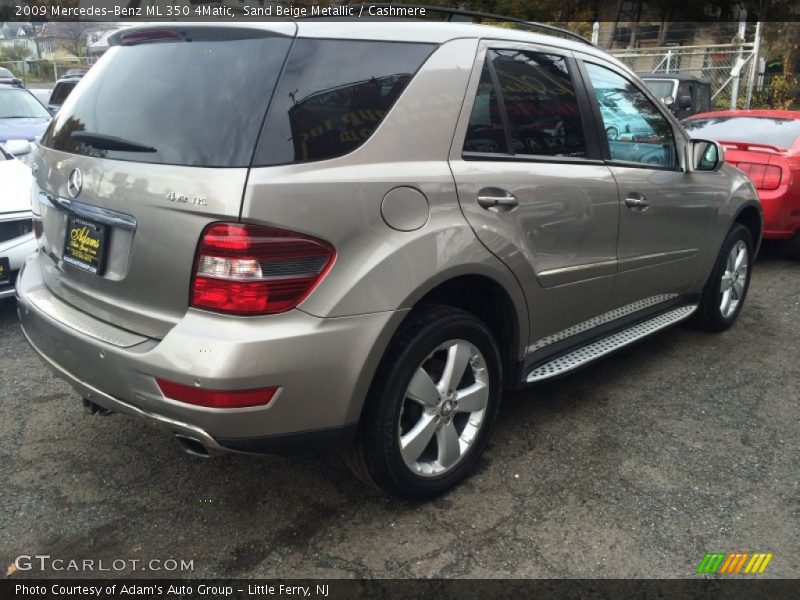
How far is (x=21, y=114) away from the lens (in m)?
9.10

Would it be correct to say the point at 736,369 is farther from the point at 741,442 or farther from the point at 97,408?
the point at 97,408

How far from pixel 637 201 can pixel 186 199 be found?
2.27 meters

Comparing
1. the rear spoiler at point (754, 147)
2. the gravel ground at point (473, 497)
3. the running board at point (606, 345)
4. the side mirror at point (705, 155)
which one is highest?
the rear spoiler at point (754, 147)

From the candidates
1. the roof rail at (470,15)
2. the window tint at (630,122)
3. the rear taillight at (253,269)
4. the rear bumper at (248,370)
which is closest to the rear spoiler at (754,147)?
the window tint at (630,122)

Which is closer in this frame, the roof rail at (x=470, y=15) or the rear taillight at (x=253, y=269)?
the rear taillight at (x=253, y=269)

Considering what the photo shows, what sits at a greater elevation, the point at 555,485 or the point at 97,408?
the point at 97,408

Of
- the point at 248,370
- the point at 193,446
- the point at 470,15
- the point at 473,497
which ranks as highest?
the point at 470,15

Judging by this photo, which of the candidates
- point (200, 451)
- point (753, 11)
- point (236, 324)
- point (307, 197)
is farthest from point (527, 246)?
point (753, 11)

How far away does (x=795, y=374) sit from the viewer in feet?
13.3

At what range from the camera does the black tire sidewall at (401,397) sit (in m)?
2.42

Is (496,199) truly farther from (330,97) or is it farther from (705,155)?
(705,155)

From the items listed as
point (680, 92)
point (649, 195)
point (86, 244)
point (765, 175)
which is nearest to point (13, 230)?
point (86, 244)

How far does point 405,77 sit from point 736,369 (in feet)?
9.28

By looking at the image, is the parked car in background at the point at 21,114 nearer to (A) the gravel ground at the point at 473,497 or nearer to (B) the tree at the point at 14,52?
(A) the gravel ground at the point at 473,497
